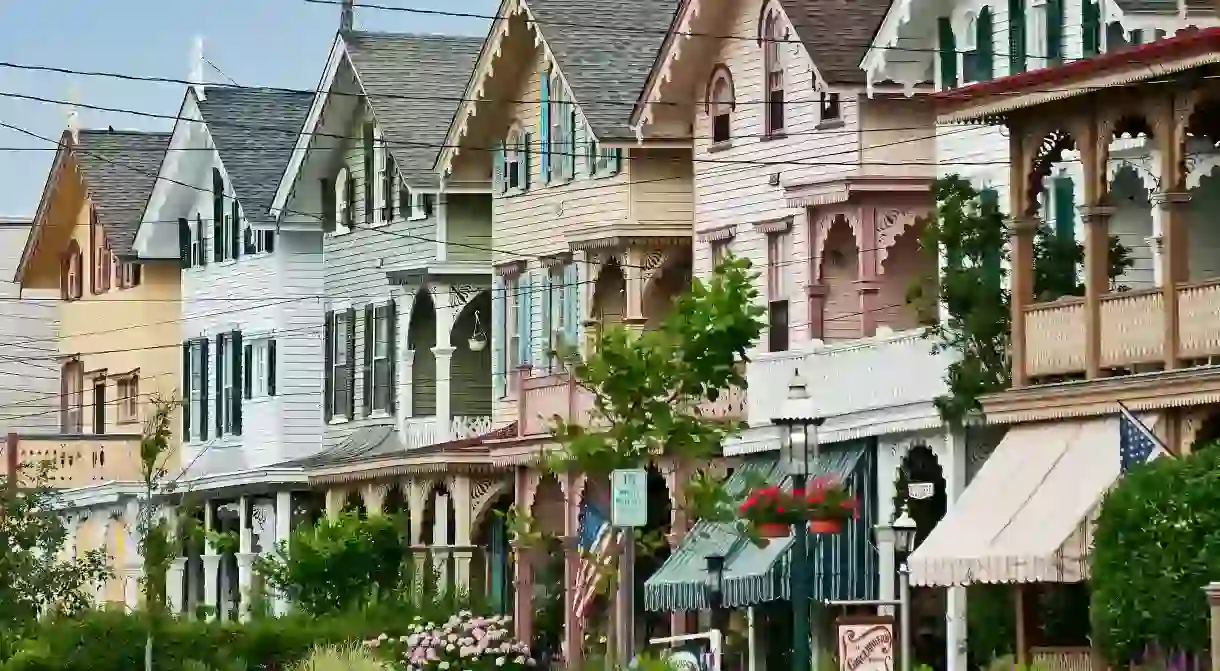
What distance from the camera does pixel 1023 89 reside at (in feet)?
128

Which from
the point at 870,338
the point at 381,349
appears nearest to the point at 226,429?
the point at 381,349

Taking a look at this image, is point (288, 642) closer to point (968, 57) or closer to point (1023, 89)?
point (968, 57)

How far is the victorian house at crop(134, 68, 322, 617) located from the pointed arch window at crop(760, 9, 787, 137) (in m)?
18.7

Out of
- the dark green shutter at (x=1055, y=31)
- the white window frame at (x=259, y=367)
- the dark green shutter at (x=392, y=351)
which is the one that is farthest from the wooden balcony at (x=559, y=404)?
the white window frame at (x=259, y=367)

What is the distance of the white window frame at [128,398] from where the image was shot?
78188mm

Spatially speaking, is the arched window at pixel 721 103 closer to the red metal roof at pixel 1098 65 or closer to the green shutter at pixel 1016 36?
the green shutter at pixel 1016 36

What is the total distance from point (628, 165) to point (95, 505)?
2682 centimetres

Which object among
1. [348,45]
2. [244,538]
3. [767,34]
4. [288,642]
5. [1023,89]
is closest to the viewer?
[1023,89]

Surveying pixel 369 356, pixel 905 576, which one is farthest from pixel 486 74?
pixel 905 576

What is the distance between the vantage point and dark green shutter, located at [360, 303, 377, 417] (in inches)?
2611

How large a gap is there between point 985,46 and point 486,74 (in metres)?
16.4

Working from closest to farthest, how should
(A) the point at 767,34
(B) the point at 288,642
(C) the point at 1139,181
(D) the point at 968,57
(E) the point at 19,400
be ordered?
(C) the point at 1139,181, (D) the point at 968,57, (A) the point at 767,34, (B) the point at 288,642, (E) the point at 19,400

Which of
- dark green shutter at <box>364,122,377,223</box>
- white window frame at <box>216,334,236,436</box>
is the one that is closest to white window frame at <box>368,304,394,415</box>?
dark green shutter at <box>364,122,377,223</box>

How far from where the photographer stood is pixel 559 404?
55.1 metres
